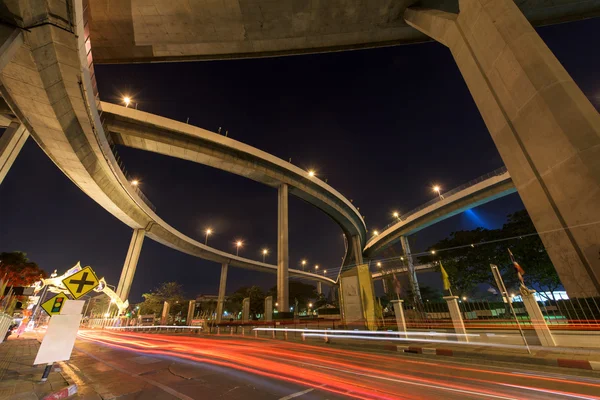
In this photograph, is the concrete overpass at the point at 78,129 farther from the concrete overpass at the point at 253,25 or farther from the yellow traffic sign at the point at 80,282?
the yellow traffic sign at the point at 80,282

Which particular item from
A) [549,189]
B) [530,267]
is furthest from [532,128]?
[530,267]

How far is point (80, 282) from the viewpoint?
6629 millimetres

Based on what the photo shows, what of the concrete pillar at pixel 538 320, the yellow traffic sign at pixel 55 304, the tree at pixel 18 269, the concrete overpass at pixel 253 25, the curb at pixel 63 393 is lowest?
the curb at pixel 63 393

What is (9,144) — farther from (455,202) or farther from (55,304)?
(455,202)

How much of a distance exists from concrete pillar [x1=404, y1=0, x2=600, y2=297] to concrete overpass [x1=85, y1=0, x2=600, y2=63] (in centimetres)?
863

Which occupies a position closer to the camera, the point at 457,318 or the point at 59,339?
the point at 59,339

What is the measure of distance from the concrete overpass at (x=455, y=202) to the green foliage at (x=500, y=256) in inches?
212

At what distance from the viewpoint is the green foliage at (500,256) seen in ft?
82.9

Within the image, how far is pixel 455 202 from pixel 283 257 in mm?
28748

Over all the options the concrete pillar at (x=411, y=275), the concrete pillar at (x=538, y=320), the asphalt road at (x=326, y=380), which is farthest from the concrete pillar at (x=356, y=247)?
the asphalt road at (x=326, y=380)

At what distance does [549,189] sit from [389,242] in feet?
151

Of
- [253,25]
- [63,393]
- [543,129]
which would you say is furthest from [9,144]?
[543,129]

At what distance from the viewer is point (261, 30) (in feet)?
68.4

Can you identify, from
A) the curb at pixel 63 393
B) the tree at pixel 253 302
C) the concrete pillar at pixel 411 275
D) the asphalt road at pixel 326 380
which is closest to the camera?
the curb at pixel 63 393
